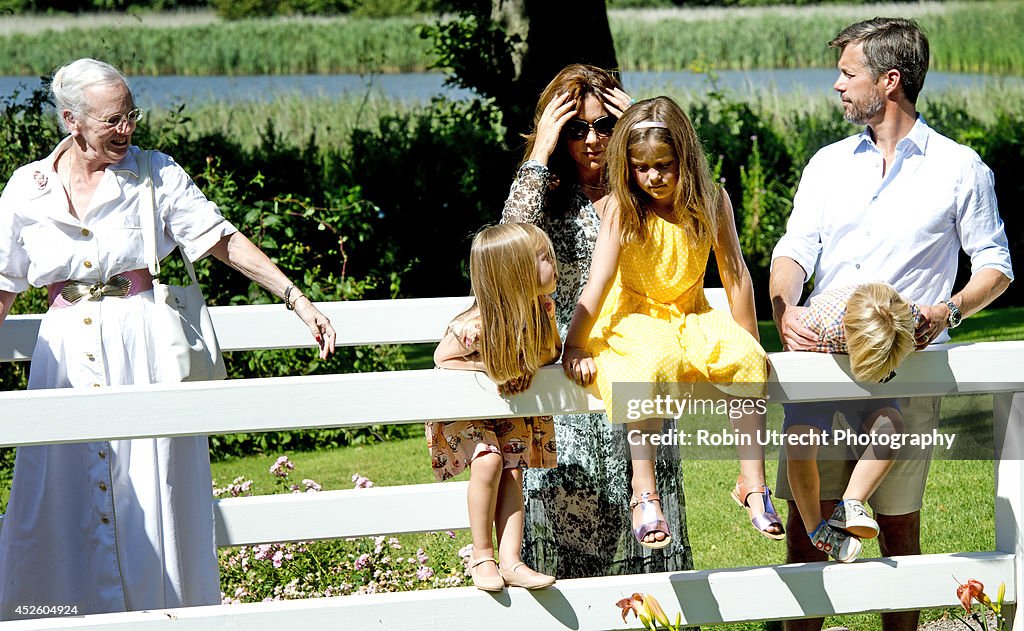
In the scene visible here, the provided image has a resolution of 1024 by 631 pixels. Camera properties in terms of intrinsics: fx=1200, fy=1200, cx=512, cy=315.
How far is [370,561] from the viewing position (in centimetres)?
482

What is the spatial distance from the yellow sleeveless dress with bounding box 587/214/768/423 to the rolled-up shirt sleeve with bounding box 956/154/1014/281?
2.46ft

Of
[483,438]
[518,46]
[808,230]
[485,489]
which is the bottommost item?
[485,489]

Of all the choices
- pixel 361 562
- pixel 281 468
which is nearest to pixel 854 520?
pixel 361 562

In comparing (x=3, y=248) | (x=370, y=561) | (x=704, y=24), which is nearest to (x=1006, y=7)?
(x=704, y=24)

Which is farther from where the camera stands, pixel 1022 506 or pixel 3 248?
pixel 3 248

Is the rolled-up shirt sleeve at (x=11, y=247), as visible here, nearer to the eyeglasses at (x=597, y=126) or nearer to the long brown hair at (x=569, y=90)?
the long brown hair at (x=569, y=90)

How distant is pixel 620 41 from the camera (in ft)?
63.2

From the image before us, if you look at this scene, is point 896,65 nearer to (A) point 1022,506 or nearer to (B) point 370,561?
(A) point 1022,506

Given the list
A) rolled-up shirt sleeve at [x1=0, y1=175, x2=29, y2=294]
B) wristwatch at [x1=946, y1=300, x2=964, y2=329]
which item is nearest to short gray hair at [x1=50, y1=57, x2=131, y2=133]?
rolled-up shirt sleeve at [x1=0, y1=175, x2=29, y2=294]

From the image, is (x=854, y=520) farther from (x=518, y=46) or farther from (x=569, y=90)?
(x=518, y=46)

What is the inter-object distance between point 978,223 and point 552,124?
1.21m

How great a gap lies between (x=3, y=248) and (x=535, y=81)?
6.45 metres

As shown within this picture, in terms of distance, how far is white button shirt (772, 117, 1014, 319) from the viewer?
10.8 feet

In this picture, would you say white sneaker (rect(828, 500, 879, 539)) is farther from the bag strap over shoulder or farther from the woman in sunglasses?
the bag strap over shoulder
